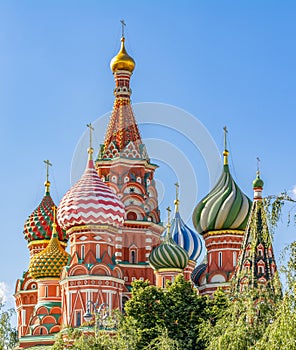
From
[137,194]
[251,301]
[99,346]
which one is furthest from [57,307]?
[251,301]

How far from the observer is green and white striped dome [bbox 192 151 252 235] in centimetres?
3634

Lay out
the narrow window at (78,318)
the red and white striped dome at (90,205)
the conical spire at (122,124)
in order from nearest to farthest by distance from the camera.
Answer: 1. the narrow window at (78,318)
2. the red and white striped dome at (90,205)
3. the conical spire at (122,124)

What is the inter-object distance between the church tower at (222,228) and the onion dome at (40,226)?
264 inches

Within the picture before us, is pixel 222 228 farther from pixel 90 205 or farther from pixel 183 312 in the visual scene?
pixel 183 312

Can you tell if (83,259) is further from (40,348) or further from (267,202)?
(267,202)

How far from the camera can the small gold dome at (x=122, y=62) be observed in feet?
131

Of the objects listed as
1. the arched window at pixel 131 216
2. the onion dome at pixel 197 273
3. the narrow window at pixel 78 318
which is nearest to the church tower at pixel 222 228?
the onion dome at pixel 197 273

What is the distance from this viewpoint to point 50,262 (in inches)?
1476

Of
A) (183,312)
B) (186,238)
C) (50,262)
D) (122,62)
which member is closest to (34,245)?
(50,262)

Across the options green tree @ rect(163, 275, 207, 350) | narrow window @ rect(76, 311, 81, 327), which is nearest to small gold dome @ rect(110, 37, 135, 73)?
narrow window @ rect(76, 311, 81, 327)

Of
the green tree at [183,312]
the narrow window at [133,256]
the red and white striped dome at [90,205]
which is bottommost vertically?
the green tree at [183,312]

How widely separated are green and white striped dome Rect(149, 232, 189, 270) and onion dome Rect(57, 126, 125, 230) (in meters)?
1.72

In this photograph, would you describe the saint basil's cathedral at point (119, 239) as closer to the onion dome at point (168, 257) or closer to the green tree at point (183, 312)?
the onion dome at point (168, 257)

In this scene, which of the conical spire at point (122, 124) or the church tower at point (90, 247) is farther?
the conical spire at point (122, 124)
